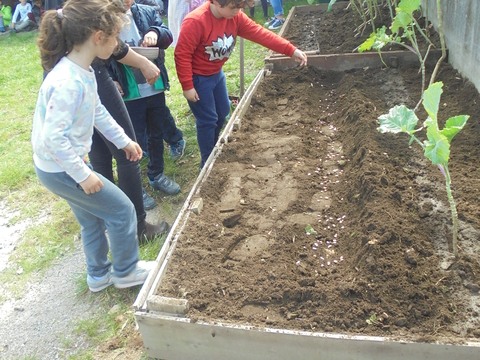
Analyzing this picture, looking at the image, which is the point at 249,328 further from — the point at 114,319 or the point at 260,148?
the point at 260,148

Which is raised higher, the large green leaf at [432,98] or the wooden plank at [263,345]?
the large green leaf at [432,98]

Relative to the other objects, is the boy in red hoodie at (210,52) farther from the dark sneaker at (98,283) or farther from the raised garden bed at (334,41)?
the dark sneaker at (98,283)

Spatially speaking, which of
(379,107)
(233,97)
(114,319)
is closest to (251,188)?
(114,319)

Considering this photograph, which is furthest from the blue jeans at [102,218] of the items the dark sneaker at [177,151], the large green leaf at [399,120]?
the dark sneaker at [177,151]

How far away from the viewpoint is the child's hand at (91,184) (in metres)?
2.04

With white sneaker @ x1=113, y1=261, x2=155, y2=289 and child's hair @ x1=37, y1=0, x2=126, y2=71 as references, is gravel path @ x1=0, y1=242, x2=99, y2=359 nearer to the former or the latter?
white sneaker @ x1=113, y1=261, x2=155, y2=289

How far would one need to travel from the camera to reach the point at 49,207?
382cm

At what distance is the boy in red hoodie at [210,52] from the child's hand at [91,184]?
4.73ft

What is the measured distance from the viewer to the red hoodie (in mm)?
3223

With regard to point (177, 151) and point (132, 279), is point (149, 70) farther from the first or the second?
point (177, 151)

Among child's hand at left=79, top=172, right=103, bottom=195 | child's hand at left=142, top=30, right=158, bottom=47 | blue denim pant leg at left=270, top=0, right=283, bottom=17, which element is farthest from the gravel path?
blue denim pant leg at left=270, top=0, right=283, bottom=17

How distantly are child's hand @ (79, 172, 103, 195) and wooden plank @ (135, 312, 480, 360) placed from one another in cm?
63

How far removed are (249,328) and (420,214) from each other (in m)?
1.27

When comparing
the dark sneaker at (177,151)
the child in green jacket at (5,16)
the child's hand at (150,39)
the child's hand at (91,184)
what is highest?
the child's hand at (150,39)
